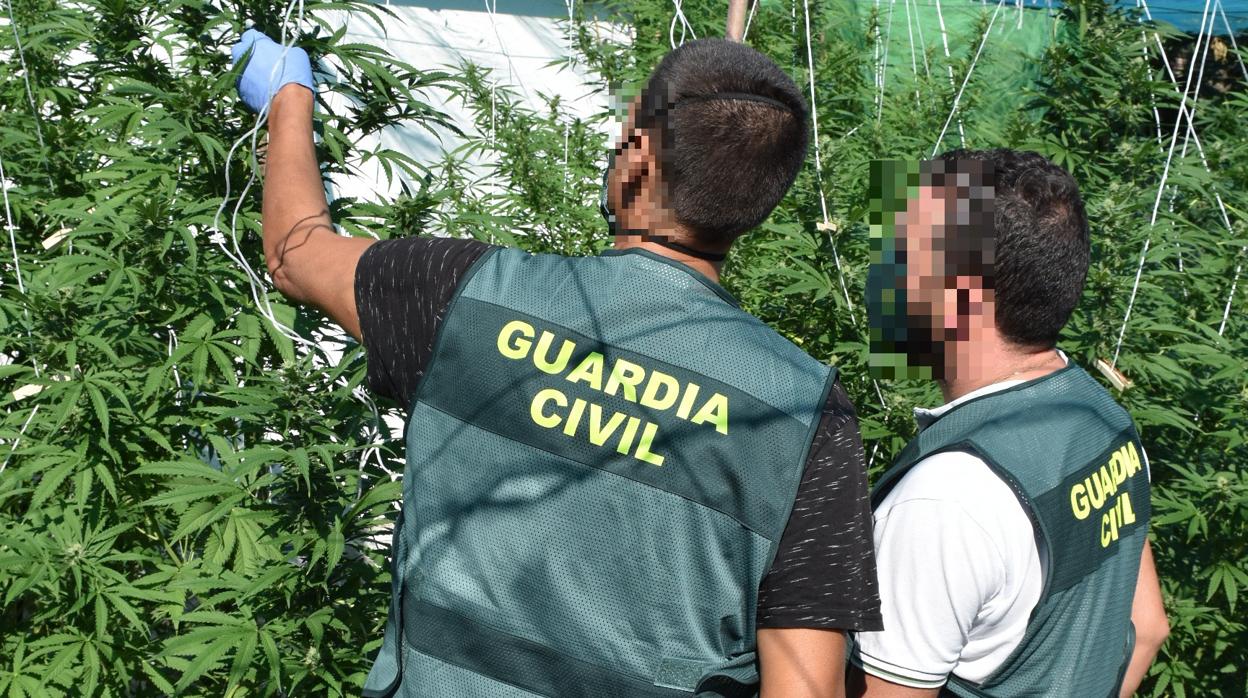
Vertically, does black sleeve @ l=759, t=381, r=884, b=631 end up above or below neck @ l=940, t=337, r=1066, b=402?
below

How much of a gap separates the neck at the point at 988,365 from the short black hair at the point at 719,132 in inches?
16.8

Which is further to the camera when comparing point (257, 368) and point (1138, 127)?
point (1138, 127)

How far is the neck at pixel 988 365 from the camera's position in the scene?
174 centimetres

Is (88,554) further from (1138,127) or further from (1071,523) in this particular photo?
(1138,127)

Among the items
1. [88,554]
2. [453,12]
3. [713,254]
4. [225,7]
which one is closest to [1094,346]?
[713,254]

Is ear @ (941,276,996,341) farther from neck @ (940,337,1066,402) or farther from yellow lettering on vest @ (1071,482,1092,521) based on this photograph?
yellow lettering on vest @ (1071,482,1092,521)

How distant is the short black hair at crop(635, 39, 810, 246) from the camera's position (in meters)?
1.53

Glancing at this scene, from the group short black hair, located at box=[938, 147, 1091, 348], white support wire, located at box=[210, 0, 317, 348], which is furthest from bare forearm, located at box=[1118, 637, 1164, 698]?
white support wire, located at box=[210, 0, 317, 348]

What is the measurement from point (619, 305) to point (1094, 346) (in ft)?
6.51

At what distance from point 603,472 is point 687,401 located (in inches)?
6.0

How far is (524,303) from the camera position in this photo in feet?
5.13

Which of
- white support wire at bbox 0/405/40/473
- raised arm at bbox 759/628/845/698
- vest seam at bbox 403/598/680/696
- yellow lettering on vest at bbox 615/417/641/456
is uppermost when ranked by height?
yellow lettering on vest at bbox 615/417/641/456

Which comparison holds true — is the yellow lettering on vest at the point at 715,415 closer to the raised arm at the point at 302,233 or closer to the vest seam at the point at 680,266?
the vest seam at the point at 680,266

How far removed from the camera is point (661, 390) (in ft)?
4.95
